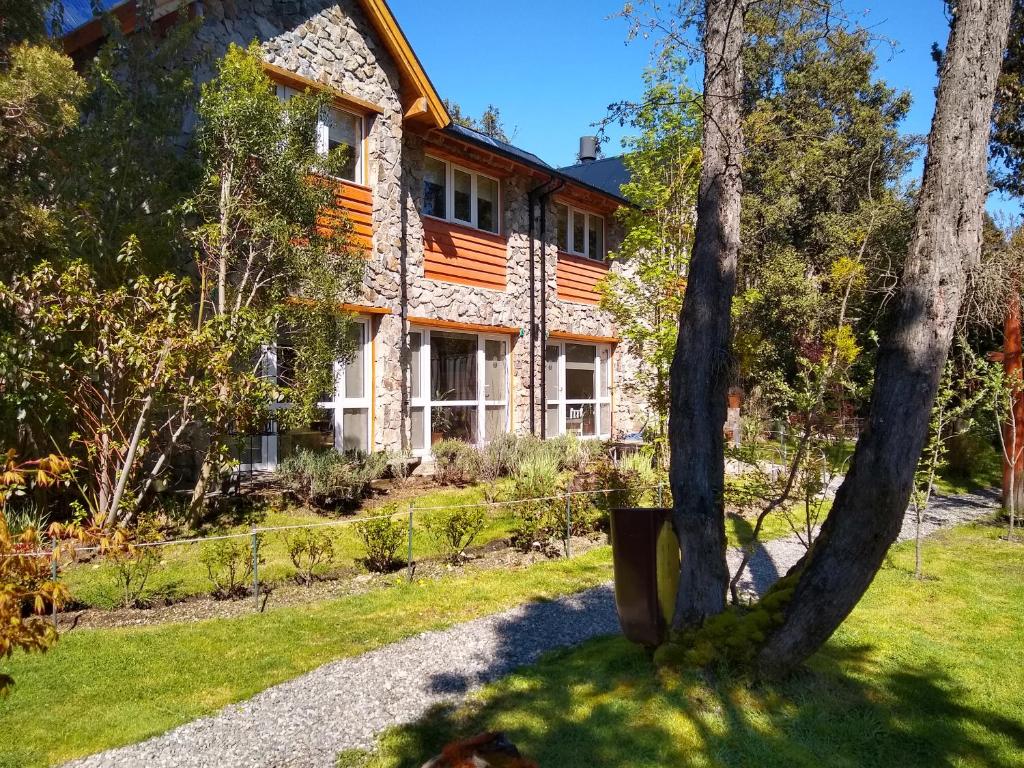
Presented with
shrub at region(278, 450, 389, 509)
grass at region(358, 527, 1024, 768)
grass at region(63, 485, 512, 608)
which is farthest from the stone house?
grass at region(358, 527, 1024, 768)

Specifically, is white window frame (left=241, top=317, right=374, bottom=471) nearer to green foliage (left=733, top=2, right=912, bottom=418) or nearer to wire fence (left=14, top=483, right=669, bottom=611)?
wire fence (left=14, top=483, right=669, bottom=611)

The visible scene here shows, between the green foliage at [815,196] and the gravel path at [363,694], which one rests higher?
the green foliage at [815,196]

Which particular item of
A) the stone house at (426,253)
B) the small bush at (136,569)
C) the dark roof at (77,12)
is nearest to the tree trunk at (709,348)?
the small bush at (136,569)

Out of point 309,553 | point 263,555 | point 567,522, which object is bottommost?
point 263,555

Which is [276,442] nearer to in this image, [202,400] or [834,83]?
[202,400]

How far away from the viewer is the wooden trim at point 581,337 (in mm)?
15314

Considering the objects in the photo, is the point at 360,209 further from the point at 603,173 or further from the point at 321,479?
the point at 603,173

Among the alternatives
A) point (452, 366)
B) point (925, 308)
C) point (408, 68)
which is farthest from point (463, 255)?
point (925, 308)

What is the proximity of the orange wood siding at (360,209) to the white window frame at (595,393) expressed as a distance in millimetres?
5345

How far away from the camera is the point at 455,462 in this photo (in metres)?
11.4

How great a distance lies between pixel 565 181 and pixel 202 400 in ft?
32.3

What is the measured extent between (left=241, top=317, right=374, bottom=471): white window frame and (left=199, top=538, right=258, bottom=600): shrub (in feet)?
9.10

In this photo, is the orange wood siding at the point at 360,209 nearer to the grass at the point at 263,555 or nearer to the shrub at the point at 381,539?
the grass at the point at 263,555

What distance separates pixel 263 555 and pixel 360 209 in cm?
569
